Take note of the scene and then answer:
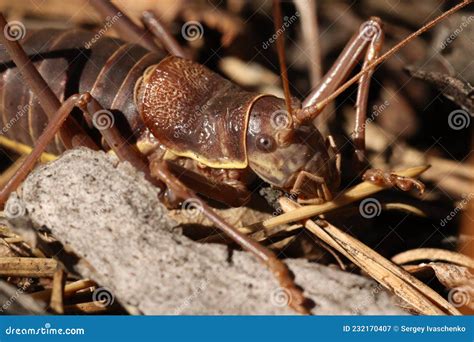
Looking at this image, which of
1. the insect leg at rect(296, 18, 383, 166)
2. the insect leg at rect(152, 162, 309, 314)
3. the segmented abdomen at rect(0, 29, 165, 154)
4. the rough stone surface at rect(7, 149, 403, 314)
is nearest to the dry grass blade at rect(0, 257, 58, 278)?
the rough stone surface at rect(7, 149, 403, 314)

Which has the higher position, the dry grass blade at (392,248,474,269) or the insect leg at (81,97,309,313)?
the dry grass blade at (392,248,474,269)

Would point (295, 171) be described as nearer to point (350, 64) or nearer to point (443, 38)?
point (350, 64)

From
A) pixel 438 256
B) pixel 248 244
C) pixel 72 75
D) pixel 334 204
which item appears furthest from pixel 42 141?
pixel 438 256

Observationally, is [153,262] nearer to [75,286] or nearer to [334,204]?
[75,286]

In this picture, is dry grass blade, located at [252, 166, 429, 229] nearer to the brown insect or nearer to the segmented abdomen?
the brown insect

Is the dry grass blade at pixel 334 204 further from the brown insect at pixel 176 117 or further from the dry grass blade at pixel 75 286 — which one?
the dry grass blade at pixel 75 286

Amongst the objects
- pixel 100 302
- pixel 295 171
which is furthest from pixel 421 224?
pixel 100 302
